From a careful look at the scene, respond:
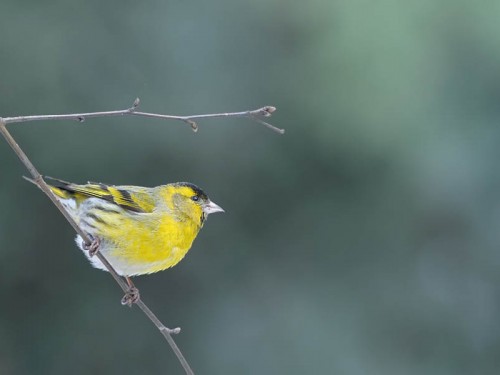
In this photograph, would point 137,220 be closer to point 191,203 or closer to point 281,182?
point 191,203

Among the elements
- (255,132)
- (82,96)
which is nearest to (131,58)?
(82,96)

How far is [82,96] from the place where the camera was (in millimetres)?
6172

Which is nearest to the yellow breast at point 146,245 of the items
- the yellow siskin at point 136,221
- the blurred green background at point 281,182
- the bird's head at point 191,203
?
the yellow siskin at point 136,221

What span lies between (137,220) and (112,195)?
0.18 m

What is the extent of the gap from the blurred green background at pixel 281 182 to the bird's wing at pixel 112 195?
237 cm

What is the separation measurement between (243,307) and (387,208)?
4.76ft

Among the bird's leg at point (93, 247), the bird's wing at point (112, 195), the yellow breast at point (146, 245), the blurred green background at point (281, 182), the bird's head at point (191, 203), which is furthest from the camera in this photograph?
the blurred green background at point (281, 182)

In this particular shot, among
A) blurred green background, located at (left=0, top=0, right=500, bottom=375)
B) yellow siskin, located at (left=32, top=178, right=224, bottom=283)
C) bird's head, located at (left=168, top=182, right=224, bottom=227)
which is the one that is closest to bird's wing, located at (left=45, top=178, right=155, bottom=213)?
yellow siskin, located at (left=32, top=178, right=224, bottom=283)

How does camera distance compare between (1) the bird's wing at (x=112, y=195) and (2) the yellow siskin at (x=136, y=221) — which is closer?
(2) the yellow siskin at (x=136, y=221)

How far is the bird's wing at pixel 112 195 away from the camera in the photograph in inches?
142

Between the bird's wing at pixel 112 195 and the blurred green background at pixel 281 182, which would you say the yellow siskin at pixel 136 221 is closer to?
the bird's wing at pixel 112 195

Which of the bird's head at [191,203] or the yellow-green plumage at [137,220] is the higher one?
the bird's head at [191,203]

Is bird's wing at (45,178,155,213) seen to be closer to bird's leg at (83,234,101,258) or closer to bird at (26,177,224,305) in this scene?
bird at (26,177,224,305)

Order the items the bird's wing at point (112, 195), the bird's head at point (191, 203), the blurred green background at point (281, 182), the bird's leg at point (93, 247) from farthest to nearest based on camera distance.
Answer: the blurred green background at point (281, 182), the bird's head at point (191, 203), the bird's wing at point (112, 195), the bird's leg at point (93, 247)
